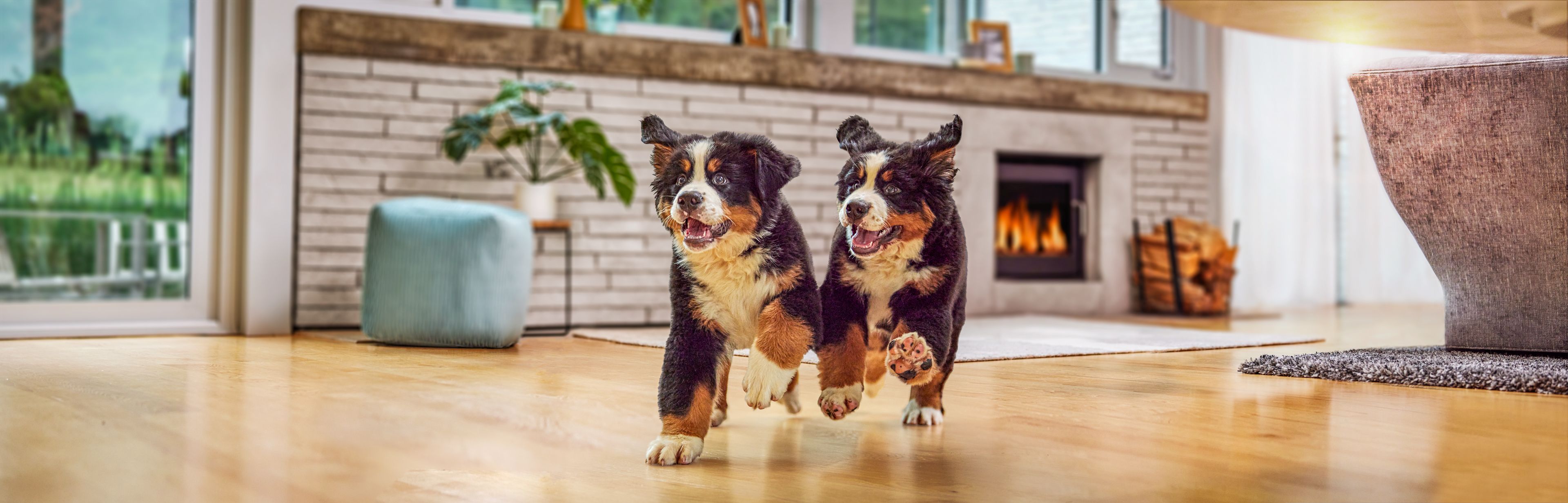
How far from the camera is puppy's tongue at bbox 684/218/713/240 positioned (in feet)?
4.84

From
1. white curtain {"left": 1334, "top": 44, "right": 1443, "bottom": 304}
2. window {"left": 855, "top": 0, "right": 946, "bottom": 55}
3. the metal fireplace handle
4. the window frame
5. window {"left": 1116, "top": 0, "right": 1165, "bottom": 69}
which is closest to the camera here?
window {"left": 855, "top": 0, "right": 946, "bottom": 55}

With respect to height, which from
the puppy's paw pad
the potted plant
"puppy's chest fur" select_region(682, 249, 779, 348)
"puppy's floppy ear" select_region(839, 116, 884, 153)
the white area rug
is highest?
the potted plant

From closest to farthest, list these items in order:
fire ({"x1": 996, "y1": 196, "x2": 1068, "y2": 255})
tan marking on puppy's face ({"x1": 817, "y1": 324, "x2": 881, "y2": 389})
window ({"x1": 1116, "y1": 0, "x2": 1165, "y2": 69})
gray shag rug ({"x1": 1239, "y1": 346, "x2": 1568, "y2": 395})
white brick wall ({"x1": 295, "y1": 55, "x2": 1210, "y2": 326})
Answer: tan marking on puppy's face ({"x1": 817, "y1": 324, "x2": 881, "y2": 389}), gray shag rug ({"x1": 1239, "y1": 346, "x2": 1568, "y2": 395}), white brick wall ({"x1": 295, "y1": 55, "x2": 1210, "y2": 326}), fire ({"x1": 996, "y1": 196, "x2": 1068, "y2": 255}), window ({"x1": 1116, "y1": 0, "x2": 1165, "y2": 69})

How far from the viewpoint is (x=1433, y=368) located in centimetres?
256

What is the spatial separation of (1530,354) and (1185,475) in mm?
1934

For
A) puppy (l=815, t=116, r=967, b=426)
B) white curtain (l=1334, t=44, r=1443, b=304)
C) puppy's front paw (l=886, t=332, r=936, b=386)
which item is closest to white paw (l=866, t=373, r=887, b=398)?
puppy (l=815, t=116, r=967, b=426)

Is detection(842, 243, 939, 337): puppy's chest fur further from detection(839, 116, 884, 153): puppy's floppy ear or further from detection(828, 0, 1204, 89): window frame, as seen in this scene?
detection(828, 0, 1204, 89): window frame

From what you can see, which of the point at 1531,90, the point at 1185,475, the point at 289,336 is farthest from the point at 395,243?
the point at 1531,90

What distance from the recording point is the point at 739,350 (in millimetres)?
1661

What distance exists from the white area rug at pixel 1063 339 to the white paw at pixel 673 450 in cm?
159

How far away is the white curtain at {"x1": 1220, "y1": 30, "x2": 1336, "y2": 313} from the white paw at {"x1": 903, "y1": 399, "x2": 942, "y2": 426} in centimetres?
439

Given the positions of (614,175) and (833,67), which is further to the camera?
(833,67)

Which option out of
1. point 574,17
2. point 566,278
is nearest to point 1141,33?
point 574,17

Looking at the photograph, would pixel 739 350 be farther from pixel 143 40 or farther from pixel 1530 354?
pixel 143 40
